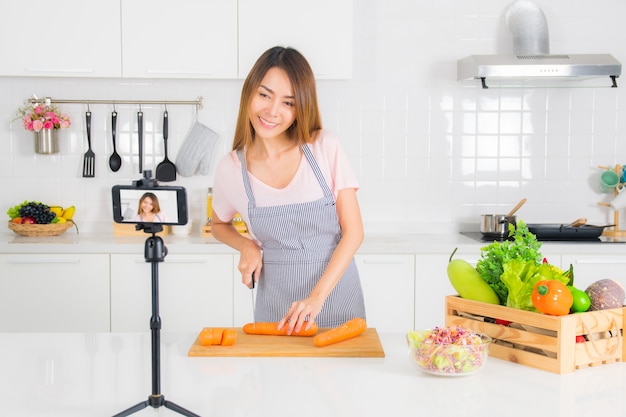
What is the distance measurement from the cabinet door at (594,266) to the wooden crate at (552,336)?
1.91 meters

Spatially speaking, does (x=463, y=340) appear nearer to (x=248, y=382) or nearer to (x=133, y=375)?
(x=248, y=382)

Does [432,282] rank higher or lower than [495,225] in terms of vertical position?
lower

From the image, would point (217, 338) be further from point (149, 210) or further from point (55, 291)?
point (55, 291)

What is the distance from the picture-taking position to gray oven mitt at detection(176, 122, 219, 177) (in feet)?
13.7

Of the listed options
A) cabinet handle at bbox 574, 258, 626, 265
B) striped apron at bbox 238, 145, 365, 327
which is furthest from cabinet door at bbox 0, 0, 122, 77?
cabinet handle at bbox 574, 258, 626, 265

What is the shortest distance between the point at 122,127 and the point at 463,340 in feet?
9.56

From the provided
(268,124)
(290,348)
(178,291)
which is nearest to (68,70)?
(178,291)

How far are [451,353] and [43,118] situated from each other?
2.98 metres

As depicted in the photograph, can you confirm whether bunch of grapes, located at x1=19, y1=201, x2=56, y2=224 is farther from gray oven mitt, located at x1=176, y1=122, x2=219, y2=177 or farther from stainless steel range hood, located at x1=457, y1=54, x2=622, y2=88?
stainless steel range hood, located at x1=457, y1=54, x2=622, y2=88

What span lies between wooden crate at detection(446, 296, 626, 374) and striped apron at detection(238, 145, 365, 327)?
2.17 feet

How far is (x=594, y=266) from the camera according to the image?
369 centimetres

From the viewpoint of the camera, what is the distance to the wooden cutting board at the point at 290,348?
1.88 meters

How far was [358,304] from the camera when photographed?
2.54 meters

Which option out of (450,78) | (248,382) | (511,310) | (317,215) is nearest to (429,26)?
(450,78)
